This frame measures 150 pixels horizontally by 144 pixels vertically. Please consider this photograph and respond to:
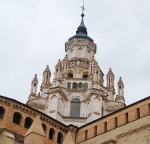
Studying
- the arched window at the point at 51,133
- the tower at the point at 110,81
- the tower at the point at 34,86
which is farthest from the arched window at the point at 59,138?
the tower at the point at 110,81

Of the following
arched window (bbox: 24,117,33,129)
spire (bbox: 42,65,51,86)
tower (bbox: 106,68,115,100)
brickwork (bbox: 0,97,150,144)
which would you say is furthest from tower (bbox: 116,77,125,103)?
arched window (bbox: 24,117,33,129)

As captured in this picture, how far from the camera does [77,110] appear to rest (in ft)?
178

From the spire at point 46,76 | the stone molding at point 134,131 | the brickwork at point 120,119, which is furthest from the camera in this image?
the spire at point 46,76

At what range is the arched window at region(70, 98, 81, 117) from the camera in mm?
53481

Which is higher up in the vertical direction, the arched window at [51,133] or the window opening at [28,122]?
the window opening at [28,122]

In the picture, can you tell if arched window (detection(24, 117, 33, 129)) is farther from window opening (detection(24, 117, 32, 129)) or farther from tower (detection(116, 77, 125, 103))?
tower (detection(116, 77, 125, 103))

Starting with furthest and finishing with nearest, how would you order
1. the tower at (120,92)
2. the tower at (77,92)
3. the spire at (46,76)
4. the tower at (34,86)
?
the spire at (46,76) → the tower at (34,86) → the tower at (120,92) → the tower at (77,92)

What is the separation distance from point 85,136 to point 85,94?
56.8ft

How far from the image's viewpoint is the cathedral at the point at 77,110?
33594mm

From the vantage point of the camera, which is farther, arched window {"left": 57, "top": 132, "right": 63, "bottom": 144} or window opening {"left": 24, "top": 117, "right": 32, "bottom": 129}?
arched window {"left": 57, "top": 132, "right": 63, "bottom": 144}

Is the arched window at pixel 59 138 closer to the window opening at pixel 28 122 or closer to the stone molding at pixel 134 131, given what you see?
the window opening at pixel 28 122

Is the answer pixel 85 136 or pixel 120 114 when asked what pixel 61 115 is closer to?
pixel 85 136

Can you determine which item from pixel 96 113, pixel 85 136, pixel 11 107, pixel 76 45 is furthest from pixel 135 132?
pixel 76 45

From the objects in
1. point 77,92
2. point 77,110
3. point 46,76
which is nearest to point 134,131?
point 77,110
